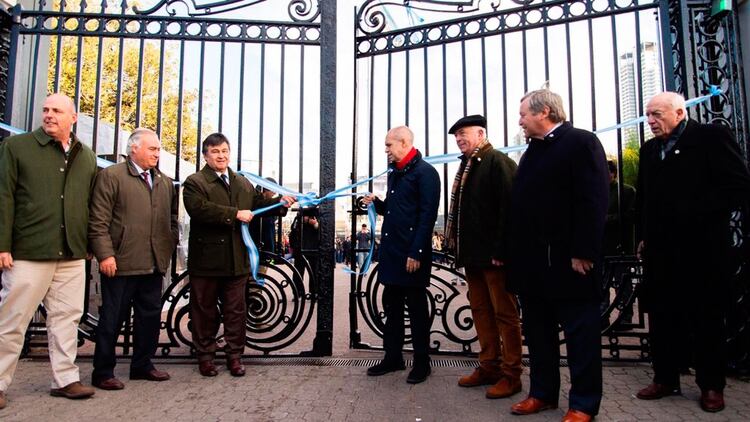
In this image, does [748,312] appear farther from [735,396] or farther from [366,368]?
[366,368]

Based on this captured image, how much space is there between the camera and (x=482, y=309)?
3.86m

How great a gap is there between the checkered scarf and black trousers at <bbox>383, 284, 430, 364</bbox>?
0.45m

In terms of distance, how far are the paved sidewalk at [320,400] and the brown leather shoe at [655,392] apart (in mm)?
45

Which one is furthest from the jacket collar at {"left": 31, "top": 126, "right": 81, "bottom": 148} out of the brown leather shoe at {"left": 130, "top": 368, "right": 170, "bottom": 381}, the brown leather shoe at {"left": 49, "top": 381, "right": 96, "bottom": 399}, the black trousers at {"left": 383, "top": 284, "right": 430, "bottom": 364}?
the black trousers at {"left": 383, "top": 284, "right": 430, "bottom": 364}

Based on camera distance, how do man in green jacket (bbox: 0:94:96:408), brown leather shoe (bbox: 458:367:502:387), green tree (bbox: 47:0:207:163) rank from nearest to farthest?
1. man in green jacket (bbox: 0:94:96:408)
2. brown leather shoe (bbox: 458:367:502:387)
3. green tree (bbox: 47:0:207:163)

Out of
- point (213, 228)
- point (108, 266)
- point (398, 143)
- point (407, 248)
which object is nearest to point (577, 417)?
point (407, 248)

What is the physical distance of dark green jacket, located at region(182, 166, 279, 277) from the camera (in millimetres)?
4074

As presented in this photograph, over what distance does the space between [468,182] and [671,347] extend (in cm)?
181

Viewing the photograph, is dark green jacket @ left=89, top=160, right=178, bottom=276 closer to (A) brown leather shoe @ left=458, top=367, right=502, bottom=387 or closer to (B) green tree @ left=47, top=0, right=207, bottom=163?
(A) brown leather shoe @ left=458, top=367, right=502, bottom=387

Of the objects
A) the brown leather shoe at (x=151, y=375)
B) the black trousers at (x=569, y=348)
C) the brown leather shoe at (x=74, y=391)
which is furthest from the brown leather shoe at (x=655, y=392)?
the brown leather shoe at (x=74, y=391)

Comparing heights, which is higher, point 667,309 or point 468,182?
point 468,182

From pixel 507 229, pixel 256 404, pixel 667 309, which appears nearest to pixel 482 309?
pixel 507 229

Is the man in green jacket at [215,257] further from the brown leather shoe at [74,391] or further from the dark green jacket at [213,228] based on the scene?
the brown leather shoe at [74,391]

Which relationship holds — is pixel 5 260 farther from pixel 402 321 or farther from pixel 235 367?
pixel 402 321
